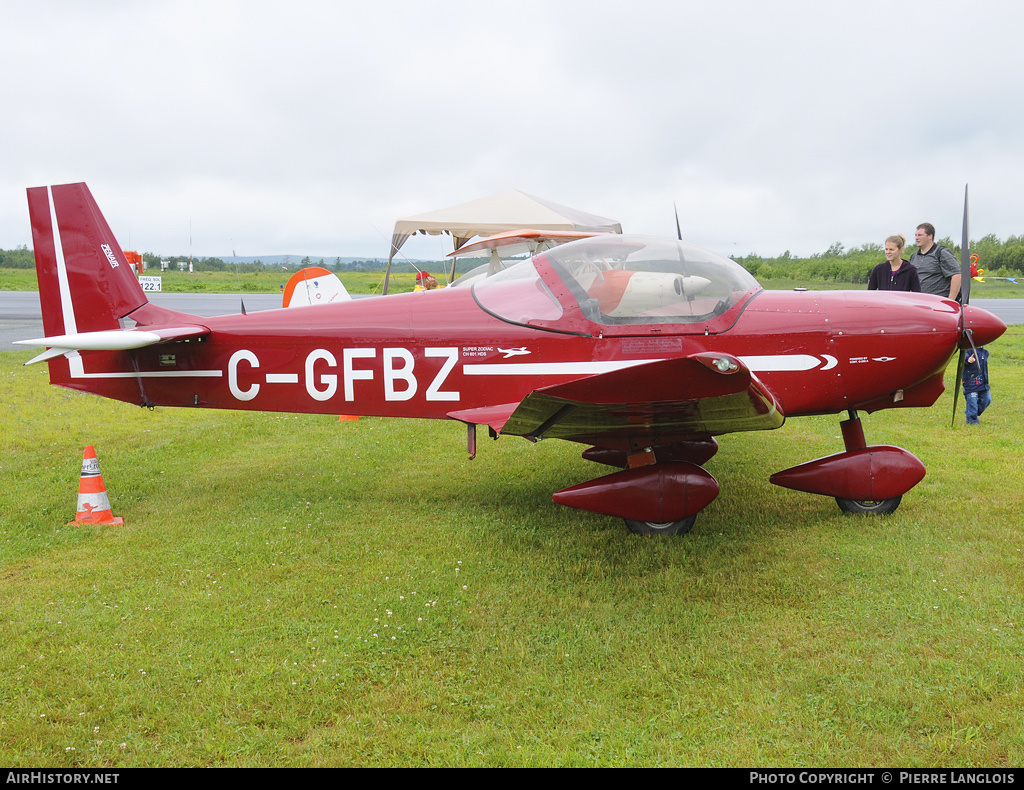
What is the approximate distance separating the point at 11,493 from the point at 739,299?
19.6 feet

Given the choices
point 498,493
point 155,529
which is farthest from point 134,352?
point 498,493

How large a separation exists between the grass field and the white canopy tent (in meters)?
7.96

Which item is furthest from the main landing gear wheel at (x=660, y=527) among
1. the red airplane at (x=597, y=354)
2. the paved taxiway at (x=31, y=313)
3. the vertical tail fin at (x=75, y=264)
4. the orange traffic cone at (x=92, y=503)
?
the paved taxiway at (x=31, y=313)

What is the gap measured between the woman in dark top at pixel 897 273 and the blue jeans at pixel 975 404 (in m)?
1.57

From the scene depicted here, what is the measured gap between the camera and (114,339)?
509cm

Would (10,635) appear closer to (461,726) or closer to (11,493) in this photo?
(461,726)

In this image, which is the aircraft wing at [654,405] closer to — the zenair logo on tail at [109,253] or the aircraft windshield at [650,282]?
the aircraft windshield at [650,282]

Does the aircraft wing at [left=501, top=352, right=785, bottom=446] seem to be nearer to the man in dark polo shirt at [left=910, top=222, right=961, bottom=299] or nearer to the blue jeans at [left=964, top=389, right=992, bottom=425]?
the man in dark polo shirt at [left=910, top=222, right=961, bottom=299]

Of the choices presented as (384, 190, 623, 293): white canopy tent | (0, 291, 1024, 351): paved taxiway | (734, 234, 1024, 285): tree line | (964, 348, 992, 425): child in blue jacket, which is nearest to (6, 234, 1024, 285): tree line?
(734, 234, 1024, 285): tree line

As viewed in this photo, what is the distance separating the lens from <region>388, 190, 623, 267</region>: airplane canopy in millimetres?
13133

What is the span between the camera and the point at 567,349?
4770 mm

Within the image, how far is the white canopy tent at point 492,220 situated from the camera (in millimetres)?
13125
